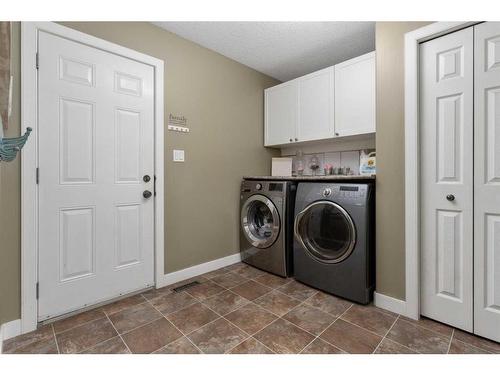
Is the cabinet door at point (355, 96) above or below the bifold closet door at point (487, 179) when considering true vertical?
above

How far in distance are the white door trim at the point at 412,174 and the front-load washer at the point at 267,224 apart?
0.97m

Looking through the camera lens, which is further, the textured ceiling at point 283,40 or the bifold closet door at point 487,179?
the textured ceiling at point 283,40

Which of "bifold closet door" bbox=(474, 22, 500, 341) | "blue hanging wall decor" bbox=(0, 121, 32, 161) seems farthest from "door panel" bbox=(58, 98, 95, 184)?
"bifold closet door" bbox=(474, 22, 500, 341)

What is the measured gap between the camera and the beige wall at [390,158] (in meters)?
1.67

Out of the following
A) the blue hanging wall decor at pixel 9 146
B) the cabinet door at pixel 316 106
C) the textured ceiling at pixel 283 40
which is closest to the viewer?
the blue hanging wall decor at pixel 9 146

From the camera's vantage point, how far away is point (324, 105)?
2.47 m

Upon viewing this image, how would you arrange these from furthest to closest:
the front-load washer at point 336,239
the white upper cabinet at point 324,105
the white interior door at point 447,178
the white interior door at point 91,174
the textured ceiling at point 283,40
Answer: the white upper cabinet at point 324,105, the textured ceiling at point 283,40, the front-load washer at point 336,239, the white interior door at point 91,174, the white interior door at point 447,178

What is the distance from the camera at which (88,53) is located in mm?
1726

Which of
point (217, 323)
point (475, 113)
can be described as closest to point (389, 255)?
point (475, 113)

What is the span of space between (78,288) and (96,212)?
0.54 m

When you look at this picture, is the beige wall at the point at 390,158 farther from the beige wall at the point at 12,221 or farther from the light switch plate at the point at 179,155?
the beige wall at the point at 12,221

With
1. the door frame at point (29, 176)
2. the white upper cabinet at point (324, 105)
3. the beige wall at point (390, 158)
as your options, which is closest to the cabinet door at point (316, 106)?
the white upper cabinet at point (324, 105)

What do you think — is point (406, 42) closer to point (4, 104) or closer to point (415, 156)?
point (415, 156)

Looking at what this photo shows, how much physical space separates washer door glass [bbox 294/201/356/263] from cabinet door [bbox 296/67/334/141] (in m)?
0.86
